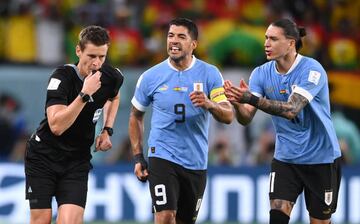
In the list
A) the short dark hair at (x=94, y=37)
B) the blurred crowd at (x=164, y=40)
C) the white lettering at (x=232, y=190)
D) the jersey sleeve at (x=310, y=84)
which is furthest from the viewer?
the blurred crowd at (x=164, y=40)

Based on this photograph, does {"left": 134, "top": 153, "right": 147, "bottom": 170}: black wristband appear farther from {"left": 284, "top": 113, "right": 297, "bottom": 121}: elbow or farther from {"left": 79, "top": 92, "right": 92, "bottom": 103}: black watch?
{"left": 284, "top": 113, "right": 297, "bottom": 121}: elbow

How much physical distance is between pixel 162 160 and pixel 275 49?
1612mm

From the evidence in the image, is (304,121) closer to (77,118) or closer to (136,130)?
(136,130)

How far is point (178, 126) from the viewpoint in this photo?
37.5 ft

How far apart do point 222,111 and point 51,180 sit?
1.77 metres

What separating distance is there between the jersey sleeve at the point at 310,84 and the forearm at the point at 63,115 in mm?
2080

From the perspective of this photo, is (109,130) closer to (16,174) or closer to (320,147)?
(320,147)

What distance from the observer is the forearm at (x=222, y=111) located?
1091cm

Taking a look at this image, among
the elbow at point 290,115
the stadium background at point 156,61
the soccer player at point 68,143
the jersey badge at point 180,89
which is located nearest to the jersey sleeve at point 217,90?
the jersey badge at point 180,89

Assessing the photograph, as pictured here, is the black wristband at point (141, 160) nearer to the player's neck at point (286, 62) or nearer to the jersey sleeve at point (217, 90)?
the jersey sleeve at point (217, 90)

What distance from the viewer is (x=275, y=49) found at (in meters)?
11.0

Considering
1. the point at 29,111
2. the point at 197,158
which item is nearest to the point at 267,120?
the point at 29,111

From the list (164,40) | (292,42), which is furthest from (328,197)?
(164,40)

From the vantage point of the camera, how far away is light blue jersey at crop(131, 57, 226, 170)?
11398mm
